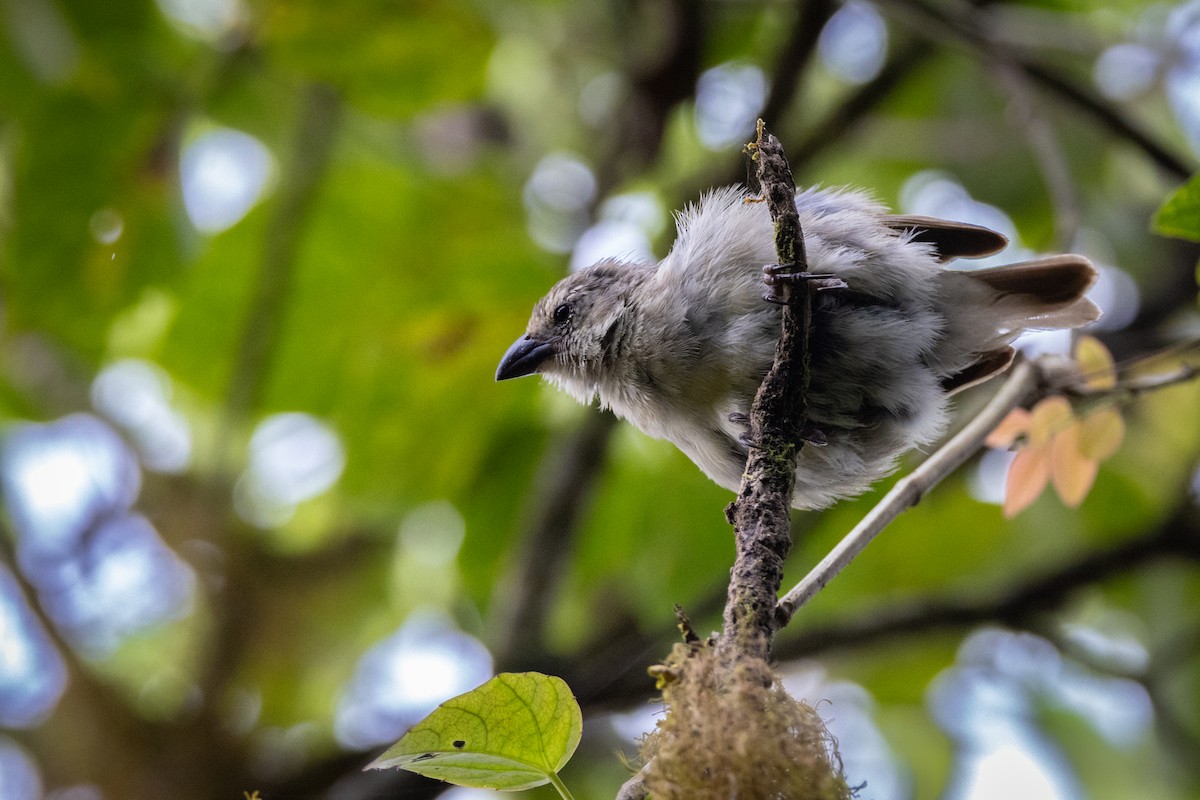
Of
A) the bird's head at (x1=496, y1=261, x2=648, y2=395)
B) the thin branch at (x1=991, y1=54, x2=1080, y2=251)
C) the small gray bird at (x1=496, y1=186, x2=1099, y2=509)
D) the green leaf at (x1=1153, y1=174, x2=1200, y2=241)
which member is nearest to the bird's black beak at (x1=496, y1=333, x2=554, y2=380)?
the bird's head at (x1=496, y1=261, x2=648, y2=395)

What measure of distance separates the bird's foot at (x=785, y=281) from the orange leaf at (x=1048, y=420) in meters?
0.74

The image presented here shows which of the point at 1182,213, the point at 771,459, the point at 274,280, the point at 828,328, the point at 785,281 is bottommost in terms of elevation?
the point at 771,459

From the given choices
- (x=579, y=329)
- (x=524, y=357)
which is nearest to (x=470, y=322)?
(x=524, y=357)

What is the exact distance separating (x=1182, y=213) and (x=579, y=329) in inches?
66.4

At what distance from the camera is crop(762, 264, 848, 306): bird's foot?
193 cm

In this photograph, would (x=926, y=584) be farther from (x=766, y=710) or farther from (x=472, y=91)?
(x=766, y=710)

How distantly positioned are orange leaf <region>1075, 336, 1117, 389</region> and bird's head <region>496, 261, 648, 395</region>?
1236mm

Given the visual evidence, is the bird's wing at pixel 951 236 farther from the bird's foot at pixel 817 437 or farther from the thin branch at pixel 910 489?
the bird's foot at pixel 817 437

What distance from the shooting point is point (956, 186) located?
5172mm

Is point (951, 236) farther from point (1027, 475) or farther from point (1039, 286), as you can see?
point (1027, 475)

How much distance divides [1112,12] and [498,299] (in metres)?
3.67

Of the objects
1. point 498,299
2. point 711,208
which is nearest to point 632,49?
point 498,299

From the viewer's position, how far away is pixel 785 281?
6.57 ft

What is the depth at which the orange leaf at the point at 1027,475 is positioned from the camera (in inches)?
115
